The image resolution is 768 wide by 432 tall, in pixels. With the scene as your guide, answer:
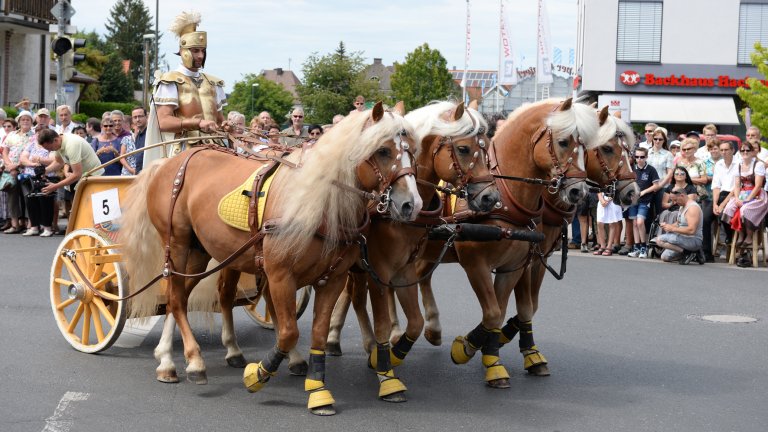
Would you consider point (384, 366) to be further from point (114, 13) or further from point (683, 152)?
point (114, 13)

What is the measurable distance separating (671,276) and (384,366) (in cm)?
780

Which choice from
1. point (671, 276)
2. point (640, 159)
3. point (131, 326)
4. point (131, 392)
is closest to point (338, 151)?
point (131, 392)

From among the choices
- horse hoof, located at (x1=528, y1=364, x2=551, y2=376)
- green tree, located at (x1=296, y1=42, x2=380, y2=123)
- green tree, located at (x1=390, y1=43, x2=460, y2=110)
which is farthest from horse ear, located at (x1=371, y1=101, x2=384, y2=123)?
green tree, located at (x1=390, y1=43, x2=460, y2=110)

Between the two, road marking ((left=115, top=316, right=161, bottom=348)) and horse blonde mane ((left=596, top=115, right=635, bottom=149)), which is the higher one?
horse blonde mane ((left=596, top=115, right=635, bottom=149))

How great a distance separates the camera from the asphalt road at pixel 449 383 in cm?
608

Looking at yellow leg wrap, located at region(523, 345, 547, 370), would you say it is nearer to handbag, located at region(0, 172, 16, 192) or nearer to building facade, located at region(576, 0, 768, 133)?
handbag, located at region(0, 172, 16, 192)

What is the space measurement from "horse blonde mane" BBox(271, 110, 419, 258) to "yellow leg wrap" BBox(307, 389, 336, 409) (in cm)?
89

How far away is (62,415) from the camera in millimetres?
6016

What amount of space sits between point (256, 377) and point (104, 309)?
1.95 m

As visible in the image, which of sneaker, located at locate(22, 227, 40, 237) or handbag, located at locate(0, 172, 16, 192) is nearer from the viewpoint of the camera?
sneaker, located at locate(22, 227, 40, 237)

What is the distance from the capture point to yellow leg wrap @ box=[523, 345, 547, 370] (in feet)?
24.5

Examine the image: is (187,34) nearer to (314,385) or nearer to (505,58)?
(314,385)

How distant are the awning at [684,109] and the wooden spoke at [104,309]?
33.2 m

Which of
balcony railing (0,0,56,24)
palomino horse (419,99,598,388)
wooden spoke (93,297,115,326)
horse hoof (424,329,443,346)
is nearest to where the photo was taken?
palomino horse (419,99,598,388)
